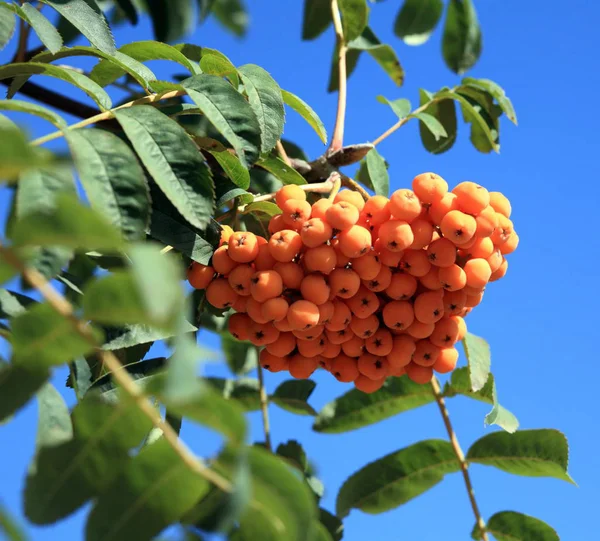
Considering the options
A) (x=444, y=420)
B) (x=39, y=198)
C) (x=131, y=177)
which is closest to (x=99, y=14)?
(x=131, y=177)

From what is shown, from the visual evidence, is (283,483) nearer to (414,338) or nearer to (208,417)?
(208,417)

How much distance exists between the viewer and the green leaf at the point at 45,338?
1.23m

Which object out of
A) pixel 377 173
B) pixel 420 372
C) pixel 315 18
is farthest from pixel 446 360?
pixel 315 18

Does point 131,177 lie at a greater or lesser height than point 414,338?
lesser

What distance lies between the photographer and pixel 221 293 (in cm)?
216

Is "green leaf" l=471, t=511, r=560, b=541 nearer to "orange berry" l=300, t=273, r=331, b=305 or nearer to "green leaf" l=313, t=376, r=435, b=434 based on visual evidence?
"green leaf" l=313, t=376, r=435, b=434

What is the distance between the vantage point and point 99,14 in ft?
7.18

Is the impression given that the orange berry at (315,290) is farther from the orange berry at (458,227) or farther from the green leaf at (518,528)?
the green leaf at (518,528)

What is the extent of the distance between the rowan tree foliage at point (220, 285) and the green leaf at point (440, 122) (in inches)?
0.4

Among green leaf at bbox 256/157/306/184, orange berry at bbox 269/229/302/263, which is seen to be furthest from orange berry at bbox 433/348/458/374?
green leaf at bbox 256/157/306/184

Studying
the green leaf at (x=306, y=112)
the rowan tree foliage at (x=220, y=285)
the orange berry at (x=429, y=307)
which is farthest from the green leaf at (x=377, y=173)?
the orange berry at (x=429, y=307)

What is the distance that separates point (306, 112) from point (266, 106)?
32 cm

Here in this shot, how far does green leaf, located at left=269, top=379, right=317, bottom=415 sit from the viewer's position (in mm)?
3090

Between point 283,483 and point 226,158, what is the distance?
4.04 ft
